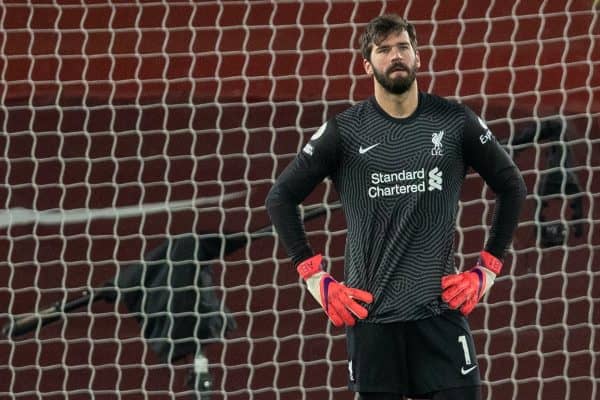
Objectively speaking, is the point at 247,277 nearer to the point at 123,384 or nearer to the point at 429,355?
the point at 123,384

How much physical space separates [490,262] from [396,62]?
0.57 m

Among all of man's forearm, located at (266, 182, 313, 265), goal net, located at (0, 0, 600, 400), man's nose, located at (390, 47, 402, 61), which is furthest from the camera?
goal net, located at (0, 0, 600, 400)

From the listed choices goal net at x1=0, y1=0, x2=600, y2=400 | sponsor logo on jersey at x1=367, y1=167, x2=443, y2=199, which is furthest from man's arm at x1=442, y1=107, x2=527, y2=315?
goal net at x1=0, y1=0, x2=600, y2=400

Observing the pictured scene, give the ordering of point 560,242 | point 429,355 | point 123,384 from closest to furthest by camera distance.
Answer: point 429,355 < point 560,242 < point 123,384

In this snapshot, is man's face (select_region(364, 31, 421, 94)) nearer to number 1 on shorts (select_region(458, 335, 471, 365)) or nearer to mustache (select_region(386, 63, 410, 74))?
mustache (select_region(386, 63, 410, 74))

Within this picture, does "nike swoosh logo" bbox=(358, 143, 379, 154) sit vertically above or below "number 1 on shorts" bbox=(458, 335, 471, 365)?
above

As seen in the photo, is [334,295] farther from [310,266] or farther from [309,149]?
[309,149]

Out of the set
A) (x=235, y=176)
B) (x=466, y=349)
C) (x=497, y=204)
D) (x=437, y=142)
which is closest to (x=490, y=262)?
(x=497, y=204)

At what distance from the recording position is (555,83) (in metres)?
5.47

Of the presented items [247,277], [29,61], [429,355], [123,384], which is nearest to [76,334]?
[123,384]

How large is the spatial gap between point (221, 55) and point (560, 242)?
148cm

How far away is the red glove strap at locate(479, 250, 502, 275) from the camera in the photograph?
350 cm

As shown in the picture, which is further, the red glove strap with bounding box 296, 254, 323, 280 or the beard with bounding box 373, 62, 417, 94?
the red glove strap with bounding box 296, 254, 323, 280

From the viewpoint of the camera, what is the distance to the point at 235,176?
5559 millimetres
